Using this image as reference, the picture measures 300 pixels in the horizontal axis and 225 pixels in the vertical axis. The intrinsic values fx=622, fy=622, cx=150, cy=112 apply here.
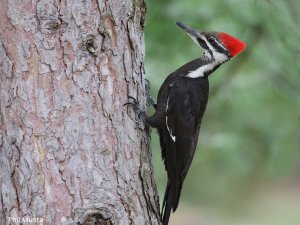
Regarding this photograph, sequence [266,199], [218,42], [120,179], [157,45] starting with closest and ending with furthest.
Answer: [120,179] < [218,42] < [157,45] < [266,199]

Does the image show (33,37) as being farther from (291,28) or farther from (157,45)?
(157,45)

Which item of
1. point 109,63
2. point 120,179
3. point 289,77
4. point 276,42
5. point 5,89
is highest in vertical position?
point 276,42

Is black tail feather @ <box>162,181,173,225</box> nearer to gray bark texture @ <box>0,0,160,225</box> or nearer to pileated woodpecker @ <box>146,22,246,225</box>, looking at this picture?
pileated woodpecker @ <box>146,22,246,225</box>

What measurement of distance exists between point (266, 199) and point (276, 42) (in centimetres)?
686

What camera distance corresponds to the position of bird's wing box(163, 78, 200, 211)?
13.3 ft

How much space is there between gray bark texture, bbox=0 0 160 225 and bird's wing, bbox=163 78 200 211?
2.73 feet

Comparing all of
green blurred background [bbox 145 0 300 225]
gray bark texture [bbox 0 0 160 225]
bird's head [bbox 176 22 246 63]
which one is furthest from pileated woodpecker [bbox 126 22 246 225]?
gray bark texture [bbox 0 0 160 225]

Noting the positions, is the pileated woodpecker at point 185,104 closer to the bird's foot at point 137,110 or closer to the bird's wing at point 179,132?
the bird's wing at point 179,132

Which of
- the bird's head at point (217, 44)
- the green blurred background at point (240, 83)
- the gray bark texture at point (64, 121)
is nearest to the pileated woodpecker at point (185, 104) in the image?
the bird's head at point (217, 44)

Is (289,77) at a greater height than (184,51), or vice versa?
(184,51)

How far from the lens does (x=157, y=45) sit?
523 centimetres

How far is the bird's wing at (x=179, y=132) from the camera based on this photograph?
13.3 ft

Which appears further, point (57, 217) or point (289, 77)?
point (289, 77)

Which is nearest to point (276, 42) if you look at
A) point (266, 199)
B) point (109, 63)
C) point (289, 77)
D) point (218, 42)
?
point (289, 77)
